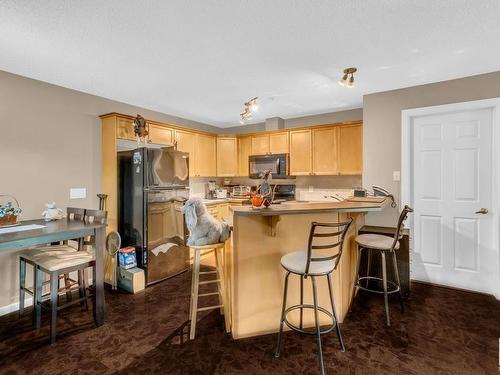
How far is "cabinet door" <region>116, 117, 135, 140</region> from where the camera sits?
336 centimetres

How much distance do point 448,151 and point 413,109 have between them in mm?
663

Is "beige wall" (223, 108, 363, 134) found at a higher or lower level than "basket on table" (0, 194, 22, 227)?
higher

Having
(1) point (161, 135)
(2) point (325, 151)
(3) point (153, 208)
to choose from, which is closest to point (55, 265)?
(3) point (153, 208)

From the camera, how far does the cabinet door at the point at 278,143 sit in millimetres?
4684

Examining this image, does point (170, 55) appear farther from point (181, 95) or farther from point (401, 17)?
point (401, 17)

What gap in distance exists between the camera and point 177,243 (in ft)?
12.0

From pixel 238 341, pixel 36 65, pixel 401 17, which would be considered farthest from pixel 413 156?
pixel 36 65

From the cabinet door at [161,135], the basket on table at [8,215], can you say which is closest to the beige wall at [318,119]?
the cabinet door at [161,135]

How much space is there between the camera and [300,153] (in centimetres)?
453

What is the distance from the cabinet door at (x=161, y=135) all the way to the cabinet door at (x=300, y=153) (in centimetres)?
208

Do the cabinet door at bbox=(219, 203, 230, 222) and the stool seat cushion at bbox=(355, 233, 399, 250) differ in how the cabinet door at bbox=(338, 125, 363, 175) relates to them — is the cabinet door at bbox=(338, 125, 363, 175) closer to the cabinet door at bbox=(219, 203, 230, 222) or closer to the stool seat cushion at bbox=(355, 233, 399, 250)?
the stool seat cushion at bbox=(355, 233, 399, 250)

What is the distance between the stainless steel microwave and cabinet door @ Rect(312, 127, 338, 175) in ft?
1.78

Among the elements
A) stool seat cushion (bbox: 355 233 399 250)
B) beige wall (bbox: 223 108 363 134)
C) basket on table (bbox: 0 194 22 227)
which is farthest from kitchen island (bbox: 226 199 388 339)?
beige wall (bbox: 223 108 363 134)

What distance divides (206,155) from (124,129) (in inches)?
66.6
